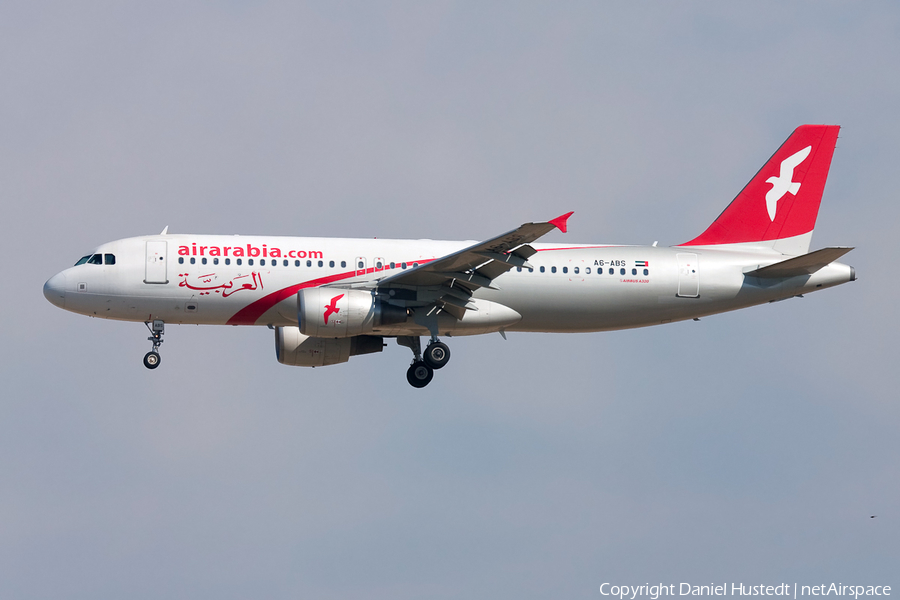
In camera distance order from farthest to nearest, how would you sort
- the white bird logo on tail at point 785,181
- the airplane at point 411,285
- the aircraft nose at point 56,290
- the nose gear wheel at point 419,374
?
the white bird logo on tail at point 785,181, the nose gear wheel at point 419,374, the aircraft nose at point 56,290, the airplane at point 411,285

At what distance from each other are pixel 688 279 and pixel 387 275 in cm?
1018

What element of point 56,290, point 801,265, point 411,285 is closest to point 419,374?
point 411,285

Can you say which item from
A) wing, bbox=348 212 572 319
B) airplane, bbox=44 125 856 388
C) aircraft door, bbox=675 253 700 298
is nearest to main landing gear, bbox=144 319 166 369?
airplane, bbox=44 125 856 388

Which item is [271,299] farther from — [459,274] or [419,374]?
[459,274]

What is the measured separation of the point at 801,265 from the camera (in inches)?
1502

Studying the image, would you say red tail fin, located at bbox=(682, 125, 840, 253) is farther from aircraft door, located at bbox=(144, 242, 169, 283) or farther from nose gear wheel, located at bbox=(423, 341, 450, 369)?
aircraft door, located at bbox=(144, 242, 169, 283)

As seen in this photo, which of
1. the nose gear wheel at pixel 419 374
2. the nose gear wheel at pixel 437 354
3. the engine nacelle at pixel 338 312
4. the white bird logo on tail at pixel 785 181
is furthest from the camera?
the white bird logo on tail at pixel 785 181

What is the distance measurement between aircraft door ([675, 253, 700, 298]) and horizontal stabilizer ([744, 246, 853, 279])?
5.85 ft

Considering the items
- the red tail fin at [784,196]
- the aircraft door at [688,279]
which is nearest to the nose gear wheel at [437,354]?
the aircraft door at [688,279]

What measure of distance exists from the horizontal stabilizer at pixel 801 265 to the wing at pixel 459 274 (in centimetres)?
820

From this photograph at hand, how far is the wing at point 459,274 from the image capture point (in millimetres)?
34281

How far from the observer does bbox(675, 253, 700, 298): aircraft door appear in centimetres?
3853

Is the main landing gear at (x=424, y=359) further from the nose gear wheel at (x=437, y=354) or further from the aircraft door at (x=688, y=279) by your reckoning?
the aircraft door at (x=688, y=279)

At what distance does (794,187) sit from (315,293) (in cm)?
1827
